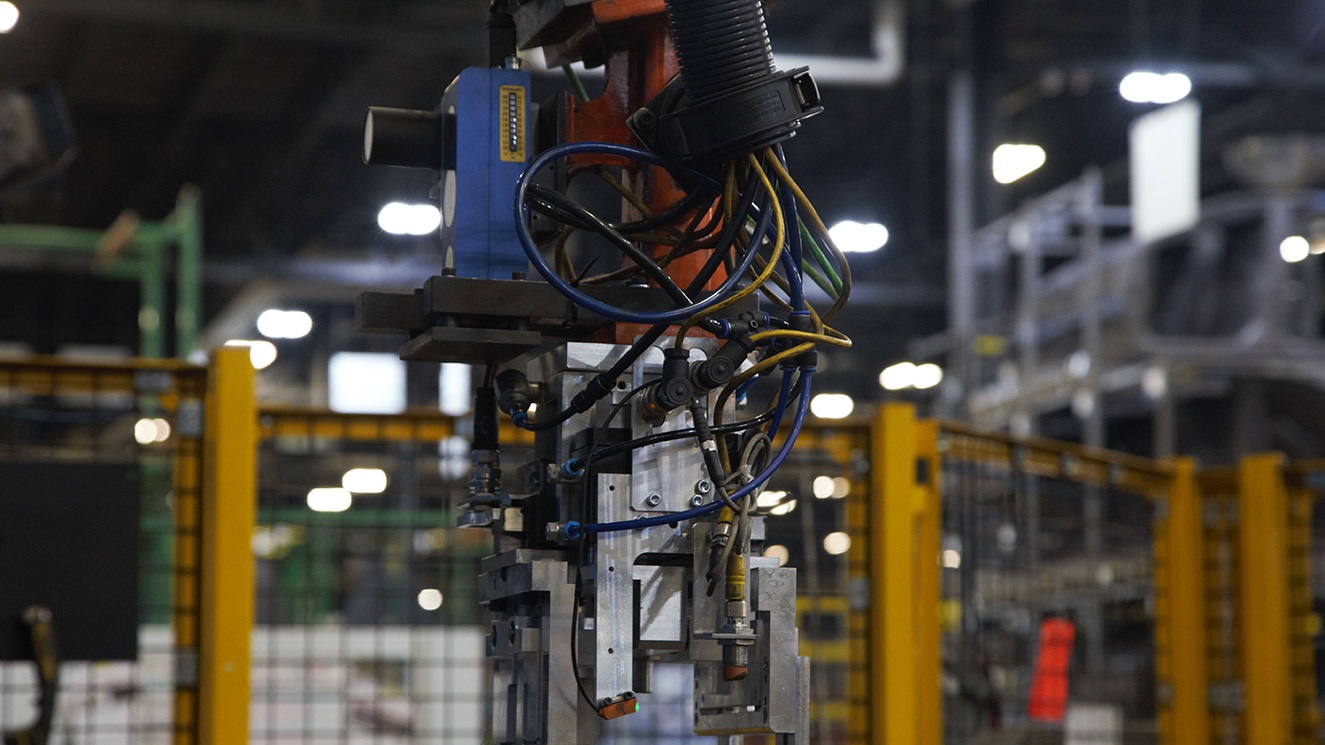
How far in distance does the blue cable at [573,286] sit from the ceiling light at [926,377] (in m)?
13.9

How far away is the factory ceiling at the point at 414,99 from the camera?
12.3 meters

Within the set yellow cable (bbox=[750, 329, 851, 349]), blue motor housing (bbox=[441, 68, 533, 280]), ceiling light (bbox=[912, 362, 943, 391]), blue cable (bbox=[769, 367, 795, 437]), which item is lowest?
blue cable (bbox=[769, 367, 795, 437])

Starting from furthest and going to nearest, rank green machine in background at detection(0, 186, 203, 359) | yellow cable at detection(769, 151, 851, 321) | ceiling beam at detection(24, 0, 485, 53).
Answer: ceiling beam at detection(24, 0, 485, 53) → green machine in background at detection(0, 186, 203, 359) → yellow cable at detection(769, 151, 851, 321)

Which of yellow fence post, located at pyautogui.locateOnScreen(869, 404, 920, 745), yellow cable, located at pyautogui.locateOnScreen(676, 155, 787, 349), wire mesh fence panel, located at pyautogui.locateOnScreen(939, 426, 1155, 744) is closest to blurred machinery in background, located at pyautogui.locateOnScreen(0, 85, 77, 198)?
yellow fence post, located at pyautogui.locateOnScreen(869, 404, 920, 745)

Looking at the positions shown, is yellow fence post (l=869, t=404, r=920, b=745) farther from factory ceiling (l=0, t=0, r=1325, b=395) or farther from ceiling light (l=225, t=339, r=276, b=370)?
ceiling light (l=225, t=339, r=276, b=370)

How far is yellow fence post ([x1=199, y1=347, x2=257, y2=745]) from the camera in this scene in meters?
3.58

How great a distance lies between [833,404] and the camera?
1955 centimetres

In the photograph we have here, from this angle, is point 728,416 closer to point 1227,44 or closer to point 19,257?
point 19,257

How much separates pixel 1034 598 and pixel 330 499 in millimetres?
2046

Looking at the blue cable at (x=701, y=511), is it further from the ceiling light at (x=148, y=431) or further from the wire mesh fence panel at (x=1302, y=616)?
the wire mesh fence panel at (x=1302, y=616)

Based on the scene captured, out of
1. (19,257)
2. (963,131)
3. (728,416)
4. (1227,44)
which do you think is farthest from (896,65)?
(728,416)

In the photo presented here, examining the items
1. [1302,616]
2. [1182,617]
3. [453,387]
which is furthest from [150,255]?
[1302,616]

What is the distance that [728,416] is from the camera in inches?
92.7

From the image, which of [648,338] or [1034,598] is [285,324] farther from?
[648,338]
